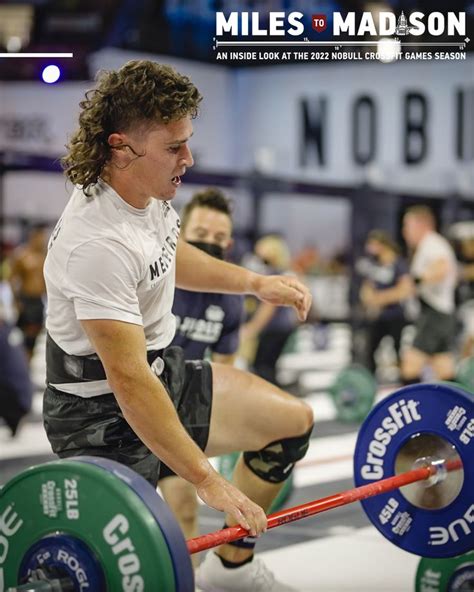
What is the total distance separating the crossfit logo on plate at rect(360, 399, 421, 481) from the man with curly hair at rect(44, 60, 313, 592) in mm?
355

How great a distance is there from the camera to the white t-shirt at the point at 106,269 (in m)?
2.29

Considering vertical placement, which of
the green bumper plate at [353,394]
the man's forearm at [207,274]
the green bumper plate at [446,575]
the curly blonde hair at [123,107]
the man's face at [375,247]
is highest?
the curly blonde hair at [123,107]

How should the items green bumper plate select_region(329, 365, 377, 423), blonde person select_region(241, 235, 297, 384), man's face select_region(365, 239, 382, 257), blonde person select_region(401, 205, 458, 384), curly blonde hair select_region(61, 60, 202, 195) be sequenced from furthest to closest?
man's face select_region(365, 239, 382, 257) → blonde person select_region(241, 235, 297, 384) → green bumper plate select_region(329, 365, 377, 423) → blonde person select_region(401, 205, 458, 384) → curly blonde hair select_region(61, 60, 202, 195)

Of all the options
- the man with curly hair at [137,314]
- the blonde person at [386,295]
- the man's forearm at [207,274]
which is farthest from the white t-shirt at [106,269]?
the blonde person at [386,295]

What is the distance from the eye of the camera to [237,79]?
19.7m

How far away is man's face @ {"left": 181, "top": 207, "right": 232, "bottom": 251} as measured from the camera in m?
3.84

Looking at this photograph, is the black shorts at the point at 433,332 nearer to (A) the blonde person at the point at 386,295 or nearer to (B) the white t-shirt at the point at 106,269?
(A) the blonde person at the point at 386,295

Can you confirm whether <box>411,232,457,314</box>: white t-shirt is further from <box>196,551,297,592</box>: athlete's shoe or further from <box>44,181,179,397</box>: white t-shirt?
<box>44,181,179,397</box>: white t-shirt

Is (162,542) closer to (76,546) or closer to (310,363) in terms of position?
(76,546)

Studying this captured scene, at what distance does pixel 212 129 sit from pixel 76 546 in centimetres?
1781

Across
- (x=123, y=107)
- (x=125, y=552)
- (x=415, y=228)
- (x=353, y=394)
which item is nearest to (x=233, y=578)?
(x=125, y=552)

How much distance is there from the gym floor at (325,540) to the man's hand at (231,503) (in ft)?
4.20

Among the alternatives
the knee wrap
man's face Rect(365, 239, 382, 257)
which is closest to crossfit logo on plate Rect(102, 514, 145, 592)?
the knee wrap

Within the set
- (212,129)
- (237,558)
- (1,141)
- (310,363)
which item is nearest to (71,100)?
(1,141)
